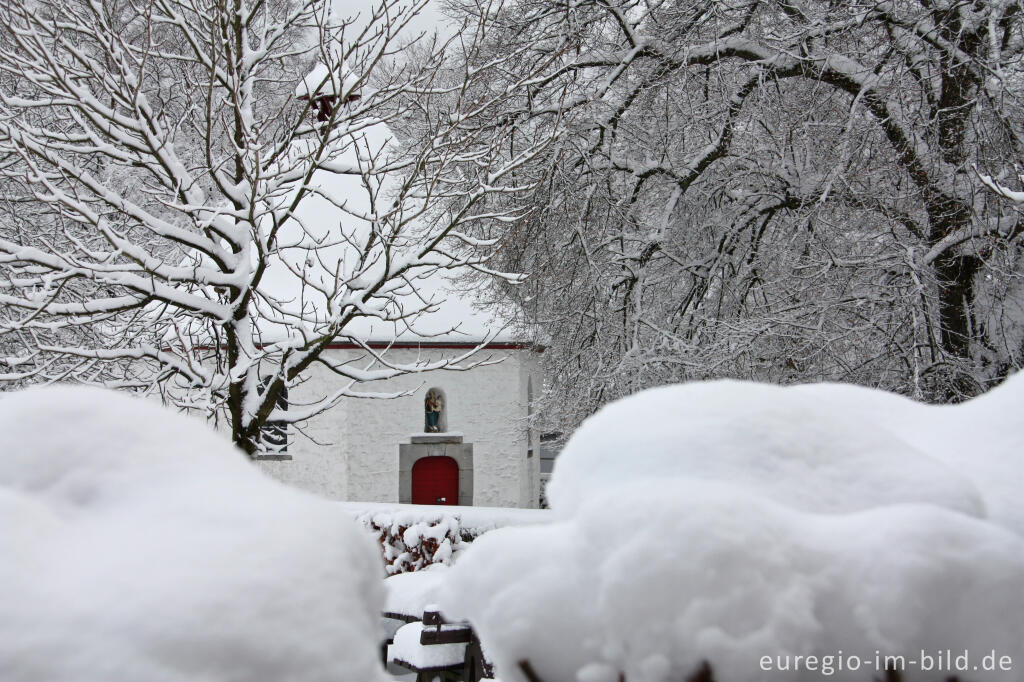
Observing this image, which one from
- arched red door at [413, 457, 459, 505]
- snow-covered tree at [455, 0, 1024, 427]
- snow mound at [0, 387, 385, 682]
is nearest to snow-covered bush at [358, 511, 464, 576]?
snow-covered tree at [455, 0, 1024, 427]

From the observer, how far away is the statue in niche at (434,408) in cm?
1859

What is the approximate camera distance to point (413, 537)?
9.95 m

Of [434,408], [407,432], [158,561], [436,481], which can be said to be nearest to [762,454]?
[158,561]

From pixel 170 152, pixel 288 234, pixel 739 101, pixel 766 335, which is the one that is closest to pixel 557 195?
pixel 739 101

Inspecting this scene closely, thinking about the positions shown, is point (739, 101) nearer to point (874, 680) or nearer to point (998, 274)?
point (998, 274)

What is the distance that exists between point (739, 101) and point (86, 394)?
9.37 metres

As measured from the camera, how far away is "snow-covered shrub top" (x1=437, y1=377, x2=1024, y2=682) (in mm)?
1160

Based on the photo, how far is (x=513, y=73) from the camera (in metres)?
9.63

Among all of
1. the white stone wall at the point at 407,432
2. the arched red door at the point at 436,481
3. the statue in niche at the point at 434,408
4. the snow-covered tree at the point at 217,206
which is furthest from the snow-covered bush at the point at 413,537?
the statue in niche at the point at 434,408

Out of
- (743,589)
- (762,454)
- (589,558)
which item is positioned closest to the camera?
(743,589)

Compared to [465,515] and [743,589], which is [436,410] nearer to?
[465,515]

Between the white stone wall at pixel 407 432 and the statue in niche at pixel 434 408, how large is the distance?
0.18 metres

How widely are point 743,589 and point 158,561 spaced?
0.75m

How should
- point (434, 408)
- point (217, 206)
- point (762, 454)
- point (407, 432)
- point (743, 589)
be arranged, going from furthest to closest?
point (434, 408)
point (407, 432)
point (217, 206)
point (762, 454)
point (743, 589)
